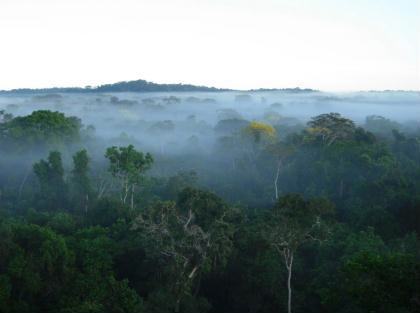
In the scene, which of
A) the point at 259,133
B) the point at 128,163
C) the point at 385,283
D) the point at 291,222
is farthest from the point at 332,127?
the point at 385,283

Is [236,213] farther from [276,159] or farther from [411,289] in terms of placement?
[276,159]

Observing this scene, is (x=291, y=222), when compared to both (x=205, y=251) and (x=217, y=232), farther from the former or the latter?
(x=205, y=251)

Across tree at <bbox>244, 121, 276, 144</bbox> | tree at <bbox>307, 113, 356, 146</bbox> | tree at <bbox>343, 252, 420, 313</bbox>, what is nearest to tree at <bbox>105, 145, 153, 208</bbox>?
tree at <bbox>307, 113, 356, 146</bbox>

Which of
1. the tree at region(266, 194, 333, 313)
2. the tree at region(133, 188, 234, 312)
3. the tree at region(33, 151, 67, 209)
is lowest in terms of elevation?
the tree at region(33, 151, 67, 209)

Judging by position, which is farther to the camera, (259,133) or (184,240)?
(259,133)

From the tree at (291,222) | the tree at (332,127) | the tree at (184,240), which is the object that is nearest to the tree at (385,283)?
the tree at (291,222)

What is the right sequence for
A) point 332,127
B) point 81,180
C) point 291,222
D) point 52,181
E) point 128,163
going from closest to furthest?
1. point 291,222
2. point 128,163
3. point 81,180
4. point 52,181
5. point 332,127

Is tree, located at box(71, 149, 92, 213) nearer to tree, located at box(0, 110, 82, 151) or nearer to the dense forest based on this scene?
the dense forest

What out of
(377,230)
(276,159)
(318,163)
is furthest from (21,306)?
(276,159)

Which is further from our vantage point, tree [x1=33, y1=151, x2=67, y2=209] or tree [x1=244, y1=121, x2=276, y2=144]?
tree [x1=244, y1=121, x2=276, y2=144]
